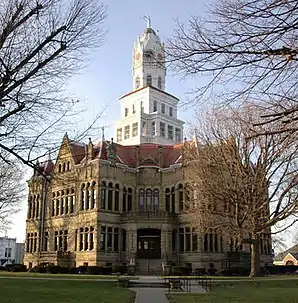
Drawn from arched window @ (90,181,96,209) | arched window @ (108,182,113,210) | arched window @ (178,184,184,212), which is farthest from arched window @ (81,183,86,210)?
arched window @ (178,184,184,212)

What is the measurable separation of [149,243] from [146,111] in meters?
29.7

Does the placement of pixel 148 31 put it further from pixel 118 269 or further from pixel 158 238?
pixel 118 269

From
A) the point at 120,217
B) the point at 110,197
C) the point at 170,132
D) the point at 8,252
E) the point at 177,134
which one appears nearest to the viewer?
the point at 120,217

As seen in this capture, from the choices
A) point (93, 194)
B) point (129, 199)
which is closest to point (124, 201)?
point (129, 199)

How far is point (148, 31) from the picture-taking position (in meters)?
75.9

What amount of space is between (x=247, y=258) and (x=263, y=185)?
19441mm

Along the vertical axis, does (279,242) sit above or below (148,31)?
below

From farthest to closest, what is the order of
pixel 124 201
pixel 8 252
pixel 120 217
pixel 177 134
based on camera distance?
pixel 8 252, pixel 177 134, pixel 124 201, pixel 120 217

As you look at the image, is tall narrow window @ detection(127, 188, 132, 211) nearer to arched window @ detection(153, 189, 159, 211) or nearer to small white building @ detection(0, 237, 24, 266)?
arched window @ detection(153, 189, 159, 211)

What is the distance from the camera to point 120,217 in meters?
50.4

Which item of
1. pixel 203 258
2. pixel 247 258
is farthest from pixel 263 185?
pixel 247 258

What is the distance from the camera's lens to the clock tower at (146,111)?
73.1 m

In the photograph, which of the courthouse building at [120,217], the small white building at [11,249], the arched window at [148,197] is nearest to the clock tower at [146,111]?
the courthouse building at [120,217]

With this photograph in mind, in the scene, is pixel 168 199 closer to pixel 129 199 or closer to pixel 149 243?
pixel 129 199
